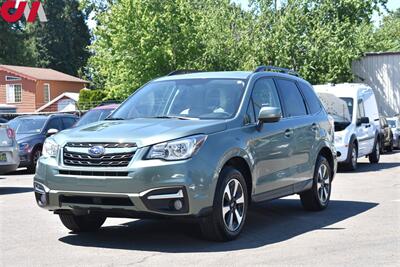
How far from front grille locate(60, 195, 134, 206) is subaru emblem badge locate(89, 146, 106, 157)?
414 millimetres

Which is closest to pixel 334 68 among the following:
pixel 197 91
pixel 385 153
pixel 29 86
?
pixel 385 153

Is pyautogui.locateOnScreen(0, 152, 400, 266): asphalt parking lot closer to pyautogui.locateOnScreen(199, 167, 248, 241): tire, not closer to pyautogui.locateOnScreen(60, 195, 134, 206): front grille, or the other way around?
pyautogui.locateOnScreen(199, 167, 248, 241): tire

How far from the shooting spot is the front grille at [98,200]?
21.5ft

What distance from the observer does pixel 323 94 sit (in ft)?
57.2

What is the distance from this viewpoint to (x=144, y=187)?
6438 mm

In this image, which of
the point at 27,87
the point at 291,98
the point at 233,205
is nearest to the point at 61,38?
the point at 27,87

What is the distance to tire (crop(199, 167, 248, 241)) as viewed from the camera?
684cm

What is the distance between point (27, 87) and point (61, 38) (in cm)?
2749

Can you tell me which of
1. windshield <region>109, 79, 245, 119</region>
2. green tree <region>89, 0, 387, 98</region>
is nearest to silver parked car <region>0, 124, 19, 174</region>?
windshield <region>109, 79, 245, 119</region>

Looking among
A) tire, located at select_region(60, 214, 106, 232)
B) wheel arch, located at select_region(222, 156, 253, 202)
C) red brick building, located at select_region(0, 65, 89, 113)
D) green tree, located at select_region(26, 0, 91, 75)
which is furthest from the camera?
green tree, located at select_region(26, 0, 91, 75)

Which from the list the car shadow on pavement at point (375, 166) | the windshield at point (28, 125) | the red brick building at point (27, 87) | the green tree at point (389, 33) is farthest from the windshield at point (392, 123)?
the red brick building at point (27, 87)

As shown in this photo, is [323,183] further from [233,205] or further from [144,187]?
[144,187]

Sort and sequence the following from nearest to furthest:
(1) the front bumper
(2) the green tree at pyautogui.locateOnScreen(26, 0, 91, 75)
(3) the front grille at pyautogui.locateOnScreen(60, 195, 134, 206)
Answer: (1) the front bumper < (3) the front grille at pyautogui.locateOnScreen(60, 195, 134, 206) < (2) the green tree at pyautogui.locateOnScreen(26, 0, 91, 75)

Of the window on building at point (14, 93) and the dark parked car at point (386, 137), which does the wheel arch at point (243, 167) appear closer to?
the dark parked car at point (386, 137)
